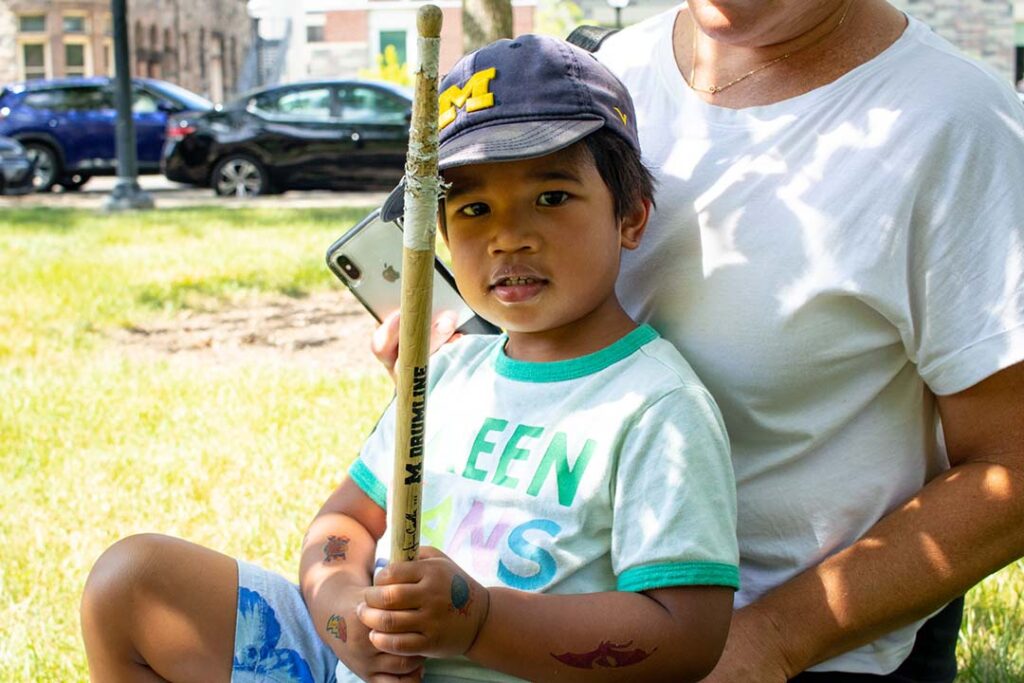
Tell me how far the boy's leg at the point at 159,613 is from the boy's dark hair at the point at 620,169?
2.48ft

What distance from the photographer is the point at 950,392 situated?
6.17 feet

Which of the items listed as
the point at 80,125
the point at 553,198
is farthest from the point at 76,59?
the point at 553,198

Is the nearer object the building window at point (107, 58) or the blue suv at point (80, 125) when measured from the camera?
the blue suv at point (80, 125)

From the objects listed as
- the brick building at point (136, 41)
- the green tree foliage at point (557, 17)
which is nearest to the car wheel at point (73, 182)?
the green tree foliage at point (557, 17)

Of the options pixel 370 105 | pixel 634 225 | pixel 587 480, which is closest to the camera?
pixel 587 480

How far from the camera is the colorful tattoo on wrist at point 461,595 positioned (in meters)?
1.65

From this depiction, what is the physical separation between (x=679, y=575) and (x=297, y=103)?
15.6 meters

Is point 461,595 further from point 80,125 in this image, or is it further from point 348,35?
point 348,35

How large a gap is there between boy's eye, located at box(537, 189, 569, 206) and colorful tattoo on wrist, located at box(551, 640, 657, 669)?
0.58 meters

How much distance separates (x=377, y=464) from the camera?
2.15 m

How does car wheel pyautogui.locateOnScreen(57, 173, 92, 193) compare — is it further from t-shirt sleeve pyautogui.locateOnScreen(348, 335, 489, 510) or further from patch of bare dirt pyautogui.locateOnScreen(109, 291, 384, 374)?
t-shirt sleeve pyautogui.locateOnScreen(348, 335, 489, 510)

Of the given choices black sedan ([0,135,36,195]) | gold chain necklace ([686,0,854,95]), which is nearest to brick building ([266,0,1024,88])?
black sedan ([0,135,36,195])

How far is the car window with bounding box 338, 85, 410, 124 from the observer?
1655cm

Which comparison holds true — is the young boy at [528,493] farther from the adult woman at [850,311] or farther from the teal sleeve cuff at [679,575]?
the adult woman at [850,311]
